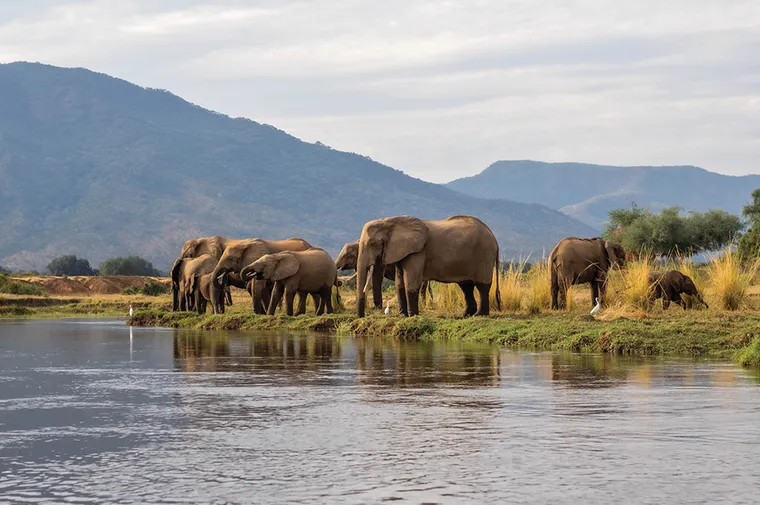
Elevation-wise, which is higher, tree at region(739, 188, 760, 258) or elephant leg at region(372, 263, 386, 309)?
tree at region(739, 188, 760, 258)

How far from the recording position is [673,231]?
6506 cm

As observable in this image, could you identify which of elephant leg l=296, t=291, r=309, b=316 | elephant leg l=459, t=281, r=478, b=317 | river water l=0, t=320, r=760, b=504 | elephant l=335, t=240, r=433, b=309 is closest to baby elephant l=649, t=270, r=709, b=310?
elephant leg l=459, t=281, r=478, b=317

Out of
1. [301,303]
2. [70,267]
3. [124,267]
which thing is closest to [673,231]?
[301,303]

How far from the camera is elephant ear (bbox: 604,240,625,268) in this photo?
32812 mm

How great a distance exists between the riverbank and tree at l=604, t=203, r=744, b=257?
35.1 metres

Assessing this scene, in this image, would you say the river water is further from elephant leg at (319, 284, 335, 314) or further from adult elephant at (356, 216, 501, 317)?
elephant leg at (319, 284, 335, 314)

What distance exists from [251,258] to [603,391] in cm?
2380

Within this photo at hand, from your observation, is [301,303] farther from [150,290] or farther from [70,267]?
[70,267]

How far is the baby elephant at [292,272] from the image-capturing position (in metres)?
34.6

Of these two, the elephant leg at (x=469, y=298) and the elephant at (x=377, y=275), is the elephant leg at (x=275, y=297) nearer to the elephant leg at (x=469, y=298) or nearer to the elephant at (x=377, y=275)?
the elephant at (x=377, y=275)

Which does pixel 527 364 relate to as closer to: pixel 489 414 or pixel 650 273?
pixel 489 414

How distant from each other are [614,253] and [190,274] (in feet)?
48.2

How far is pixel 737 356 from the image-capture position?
19125 millimetres

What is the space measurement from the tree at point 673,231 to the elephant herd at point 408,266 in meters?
28.3
